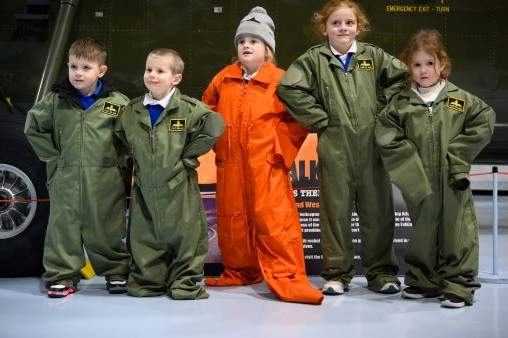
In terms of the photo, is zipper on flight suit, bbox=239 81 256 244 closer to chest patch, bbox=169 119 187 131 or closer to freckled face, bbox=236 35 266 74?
freckled face, bbox=236 35 266 74

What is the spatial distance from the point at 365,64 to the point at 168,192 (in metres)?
1.52

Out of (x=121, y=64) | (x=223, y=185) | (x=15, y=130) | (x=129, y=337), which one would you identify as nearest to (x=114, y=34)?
(x=121, y=64)

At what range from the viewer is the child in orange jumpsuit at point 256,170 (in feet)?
14.1

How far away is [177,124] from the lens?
165 inches

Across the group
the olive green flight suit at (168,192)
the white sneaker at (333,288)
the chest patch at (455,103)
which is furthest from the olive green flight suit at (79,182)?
the chest patch at (455,103)

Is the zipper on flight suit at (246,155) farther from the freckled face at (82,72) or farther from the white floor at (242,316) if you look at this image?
the freckled face at (82,72)

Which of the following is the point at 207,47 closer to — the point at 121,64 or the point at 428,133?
the point at 121,64

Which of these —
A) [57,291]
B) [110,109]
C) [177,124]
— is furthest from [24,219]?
[177,124]

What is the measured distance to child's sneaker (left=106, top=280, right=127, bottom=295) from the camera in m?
4.34

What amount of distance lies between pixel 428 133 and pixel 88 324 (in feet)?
7.46

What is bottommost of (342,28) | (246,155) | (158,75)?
(246,155)

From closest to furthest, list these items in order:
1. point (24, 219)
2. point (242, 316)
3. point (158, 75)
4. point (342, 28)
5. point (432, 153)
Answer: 1. point (242, 316)
2. point (432, 153)
3. point (158, 75)
4. point (342, 28)
5. point (24, 219)

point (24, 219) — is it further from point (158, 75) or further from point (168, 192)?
point (158, 75)

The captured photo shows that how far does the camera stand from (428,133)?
13.5ft
